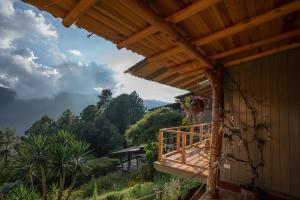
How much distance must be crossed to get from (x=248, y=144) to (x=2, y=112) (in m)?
148

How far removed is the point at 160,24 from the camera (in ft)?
6.24

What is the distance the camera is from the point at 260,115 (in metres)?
3.34

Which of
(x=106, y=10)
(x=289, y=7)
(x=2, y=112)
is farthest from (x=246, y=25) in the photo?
(x=2, y=112)

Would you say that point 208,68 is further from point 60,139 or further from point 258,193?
point 60,139

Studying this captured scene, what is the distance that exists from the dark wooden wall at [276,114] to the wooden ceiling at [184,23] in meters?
0.33

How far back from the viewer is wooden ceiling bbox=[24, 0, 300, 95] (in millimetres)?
1687

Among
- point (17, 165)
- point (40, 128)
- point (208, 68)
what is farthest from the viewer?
point (40, 128)

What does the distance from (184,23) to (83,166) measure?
10440 mm

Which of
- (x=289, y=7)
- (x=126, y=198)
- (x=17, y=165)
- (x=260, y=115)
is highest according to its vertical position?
(x=289, y=7)

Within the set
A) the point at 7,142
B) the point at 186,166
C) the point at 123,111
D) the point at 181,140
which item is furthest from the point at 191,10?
the point at 7,142

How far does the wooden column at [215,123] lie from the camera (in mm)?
3277

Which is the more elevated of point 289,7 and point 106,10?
point 289,7

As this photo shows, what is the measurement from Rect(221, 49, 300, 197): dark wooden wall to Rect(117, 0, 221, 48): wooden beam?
2166 mm

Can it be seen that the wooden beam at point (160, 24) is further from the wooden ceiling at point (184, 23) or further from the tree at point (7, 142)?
the tree at point (7, 142)
